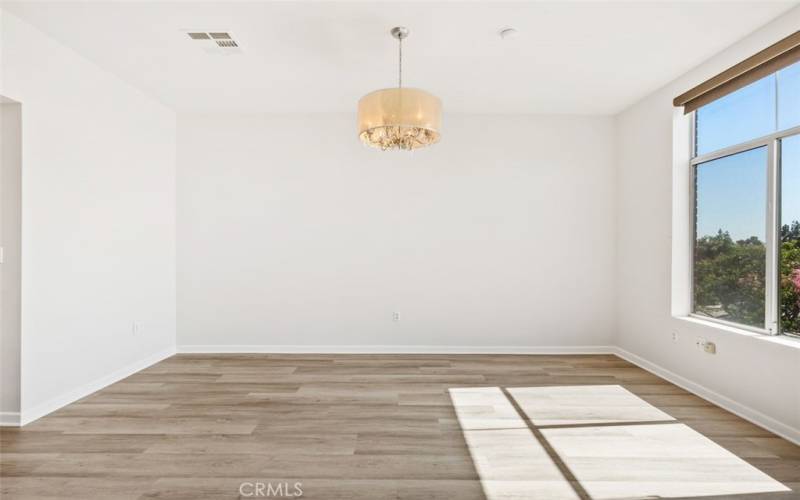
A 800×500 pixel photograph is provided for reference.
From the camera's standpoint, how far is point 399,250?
16.4 ft

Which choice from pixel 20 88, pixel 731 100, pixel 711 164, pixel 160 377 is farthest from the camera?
pixel 160 377

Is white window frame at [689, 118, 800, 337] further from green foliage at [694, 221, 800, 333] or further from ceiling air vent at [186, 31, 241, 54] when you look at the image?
→ ceiling air vent at [186, 31, 241, 54]

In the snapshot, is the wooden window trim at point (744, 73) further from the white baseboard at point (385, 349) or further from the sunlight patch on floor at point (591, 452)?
the white baseboard at point (385, 349)

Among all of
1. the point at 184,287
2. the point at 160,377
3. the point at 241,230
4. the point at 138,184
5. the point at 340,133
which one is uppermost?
the point at 340,133

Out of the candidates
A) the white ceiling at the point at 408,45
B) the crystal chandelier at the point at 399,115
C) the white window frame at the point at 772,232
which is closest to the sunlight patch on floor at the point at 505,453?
the white window frame at the point at 772,232

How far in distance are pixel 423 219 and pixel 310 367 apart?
6.85 feet

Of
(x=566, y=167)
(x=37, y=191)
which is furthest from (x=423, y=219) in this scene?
(x=37, y=191)

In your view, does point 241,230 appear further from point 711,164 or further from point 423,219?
point 711,164

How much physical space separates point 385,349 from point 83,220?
126 inches

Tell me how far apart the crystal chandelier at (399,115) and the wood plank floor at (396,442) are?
2.03 m

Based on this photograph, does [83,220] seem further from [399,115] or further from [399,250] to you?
[399,250]

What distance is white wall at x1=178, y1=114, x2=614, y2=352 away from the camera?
196 inches

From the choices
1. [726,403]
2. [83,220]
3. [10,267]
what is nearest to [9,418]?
[10,267]

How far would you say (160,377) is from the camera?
401 cm
